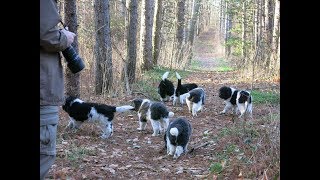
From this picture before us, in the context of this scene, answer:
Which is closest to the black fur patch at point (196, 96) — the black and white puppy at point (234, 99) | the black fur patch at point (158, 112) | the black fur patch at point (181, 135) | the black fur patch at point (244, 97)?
the black and white puppy at point (234, 99)

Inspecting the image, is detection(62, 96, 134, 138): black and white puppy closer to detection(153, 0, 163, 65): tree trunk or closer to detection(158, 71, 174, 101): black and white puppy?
detection(158, 71, 174, 101): black and white puppy

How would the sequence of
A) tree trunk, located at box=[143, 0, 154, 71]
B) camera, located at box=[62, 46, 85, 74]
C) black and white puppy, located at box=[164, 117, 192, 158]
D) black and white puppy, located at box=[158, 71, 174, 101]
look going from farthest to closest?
tree trunk, located at box=[143, 0, 154, 71]
black and white puppy, located at box=[158, 71, 174, 101]
black and white puppy, located at box=[164, 117, 192, 158]
camera, located at box=[62, 46, 85, 74]

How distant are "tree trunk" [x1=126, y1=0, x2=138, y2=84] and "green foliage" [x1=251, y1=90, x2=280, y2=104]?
14.6 ft

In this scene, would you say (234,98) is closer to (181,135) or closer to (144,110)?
(144,110)

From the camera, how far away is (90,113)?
8102 mm

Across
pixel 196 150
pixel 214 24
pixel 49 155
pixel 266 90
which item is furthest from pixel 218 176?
pixel 214 24

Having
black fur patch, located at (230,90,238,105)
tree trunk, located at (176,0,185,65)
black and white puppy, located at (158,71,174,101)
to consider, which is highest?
tree trunk, located at (176,0,185,65)

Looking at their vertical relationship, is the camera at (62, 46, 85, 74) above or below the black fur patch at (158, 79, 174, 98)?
above

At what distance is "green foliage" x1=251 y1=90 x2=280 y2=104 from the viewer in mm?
11934

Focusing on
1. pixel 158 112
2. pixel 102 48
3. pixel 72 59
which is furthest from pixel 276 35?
pixel 72 59

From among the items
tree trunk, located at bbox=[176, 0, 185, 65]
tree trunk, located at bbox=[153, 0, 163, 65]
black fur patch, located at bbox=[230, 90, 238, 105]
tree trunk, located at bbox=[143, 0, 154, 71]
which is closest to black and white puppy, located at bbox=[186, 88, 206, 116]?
black fur patch, located at bbox=[230, 90, 238, 105]

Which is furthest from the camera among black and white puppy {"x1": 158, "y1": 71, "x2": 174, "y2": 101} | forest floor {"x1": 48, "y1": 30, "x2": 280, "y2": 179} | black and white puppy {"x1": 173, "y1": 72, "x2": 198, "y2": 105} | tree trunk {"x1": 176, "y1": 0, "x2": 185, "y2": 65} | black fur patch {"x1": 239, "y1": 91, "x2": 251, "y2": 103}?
A: tree trunk {"x1": 176, "y1": 0, "x2": 185, "y2": 65}

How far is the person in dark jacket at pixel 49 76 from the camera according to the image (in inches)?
117

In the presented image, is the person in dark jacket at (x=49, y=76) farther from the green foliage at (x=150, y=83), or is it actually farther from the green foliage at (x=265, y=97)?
the green foliage at (x=150, y=83)
